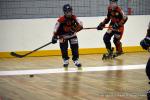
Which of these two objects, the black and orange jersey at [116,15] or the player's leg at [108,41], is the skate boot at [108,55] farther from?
the black and orange jersey at [116,15]

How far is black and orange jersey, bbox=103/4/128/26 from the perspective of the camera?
974 cm

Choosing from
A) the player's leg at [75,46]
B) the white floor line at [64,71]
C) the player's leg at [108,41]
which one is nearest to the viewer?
the white floor line at [64,71]

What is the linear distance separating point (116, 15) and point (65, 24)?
1766mm

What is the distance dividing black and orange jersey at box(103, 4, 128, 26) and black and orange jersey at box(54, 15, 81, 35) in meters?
1.56

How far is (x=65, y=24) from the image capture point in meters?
8.45

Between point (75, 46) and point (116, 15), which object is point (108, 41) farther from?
point (75, 46)

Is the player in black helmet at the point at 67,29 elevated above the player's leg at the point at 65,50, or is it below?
above

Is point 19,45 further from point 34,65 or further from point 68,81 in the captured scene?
point 68,81

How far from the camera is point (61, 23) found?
8.43 m

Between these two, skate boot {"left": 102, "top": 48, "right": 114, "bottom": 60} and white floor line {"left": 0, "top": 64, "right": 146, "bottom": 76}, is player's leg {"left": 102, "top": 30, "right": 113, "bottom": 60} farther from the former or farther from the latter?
white floor line {"left": 0, "top": 64, "right": 146, "bottom": 76}

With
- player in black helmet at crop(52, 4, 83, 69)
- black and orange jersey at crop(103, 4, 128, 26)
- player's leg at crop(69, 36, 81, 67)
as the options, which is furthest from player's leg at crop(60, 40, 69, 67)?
black and orange jersey at crop(103, 4, 128, 26)

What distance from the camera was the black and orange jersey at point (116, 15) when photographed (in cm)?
974

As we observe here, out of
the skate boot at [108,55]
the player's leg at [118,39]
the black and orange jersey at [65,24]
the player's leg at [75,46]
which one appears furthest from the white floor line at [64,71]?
the player's leg at [118,39]

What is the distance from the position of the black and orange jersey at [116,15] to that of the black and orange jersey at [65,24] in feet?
5.13
